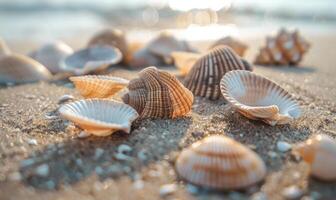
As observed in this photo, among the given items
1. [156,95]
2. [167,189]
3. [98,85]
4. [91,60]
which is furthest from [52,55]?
[167,189]

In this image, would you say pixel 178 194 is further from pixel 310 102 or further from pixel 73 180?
pixel 310 102

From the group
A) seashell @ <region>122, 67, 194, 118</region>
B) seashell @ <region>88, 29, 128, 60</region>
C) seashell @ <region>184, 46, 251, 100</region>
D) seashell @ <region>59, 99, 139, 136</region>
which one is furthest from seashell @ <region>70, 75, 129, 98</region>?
seashell @ <region>88, 29, 128, 60</region>

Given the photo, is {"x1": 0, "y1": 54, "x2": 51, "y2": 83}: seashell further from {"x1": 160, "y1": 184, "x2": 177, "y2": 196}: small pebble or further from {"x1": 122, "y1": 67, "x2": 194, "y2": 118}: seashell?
{"x1": 160, "y1": 184, "x2": 177, "y2": 196}: small pebble

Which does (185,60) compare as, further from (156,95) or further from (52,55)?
(52,55)

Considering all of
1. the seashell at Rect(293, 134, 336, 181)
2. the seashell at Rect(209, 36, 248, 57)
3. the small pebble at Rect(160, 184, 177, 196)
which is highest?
the seashell at Rect(293, 134, 336, 181)

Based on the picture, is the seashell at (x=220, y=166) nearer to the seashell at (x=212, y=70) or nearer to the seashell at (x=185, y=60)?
the seashell at (x=212, y=70)

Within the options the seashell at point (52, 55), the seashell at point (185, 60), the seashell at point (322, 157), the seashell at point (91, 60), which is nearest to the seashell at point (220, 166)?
the seashell at point (322, 157)
